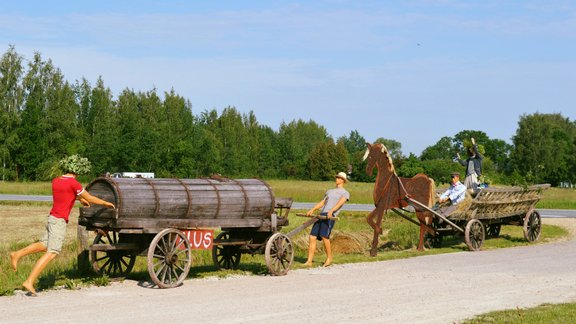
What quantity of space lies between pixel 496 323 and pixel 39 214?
25.8 meters

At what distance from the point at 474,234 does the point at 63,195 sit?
1151 centimetres

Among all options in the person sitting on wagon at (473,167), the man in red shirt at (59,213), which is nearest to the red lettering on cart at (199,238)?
the man in red shirt at (59,213)

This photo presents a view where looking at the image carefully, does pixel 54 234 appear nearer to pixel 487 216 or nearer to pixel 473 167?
pixel 487 216

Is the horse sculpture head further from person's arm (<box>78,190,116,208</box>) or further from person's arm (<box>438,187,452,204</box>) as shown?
person's arm (<box>78,190,116,208</box>)

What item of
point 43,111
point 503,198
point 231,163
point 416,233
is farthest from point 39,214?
point 231,163

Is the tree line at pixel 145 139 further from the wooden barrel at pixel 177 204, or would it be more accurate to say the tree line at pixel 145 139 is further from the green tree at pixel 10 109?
the wooden barrel at pixel 177 204

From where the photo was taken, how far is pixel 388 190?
19.2m

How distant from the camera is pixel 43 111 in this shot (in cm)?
7462

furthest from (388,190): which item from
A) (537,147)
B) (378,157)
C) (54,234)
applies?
(537,147)

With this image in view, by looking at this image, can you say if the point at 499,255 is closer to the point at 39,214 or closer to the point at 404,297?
the point at 404,297

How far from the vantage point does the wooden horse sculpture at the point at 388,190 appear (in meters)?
18.9

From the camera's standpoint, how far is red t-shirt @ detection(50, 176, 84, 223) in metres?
12.3

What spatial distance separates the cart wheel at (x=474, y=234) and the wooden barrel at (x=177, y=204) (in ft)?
22.6

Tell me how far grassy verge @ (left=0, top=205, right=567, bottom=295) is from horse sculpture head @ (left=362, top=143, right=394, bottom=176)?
79.0 inches
